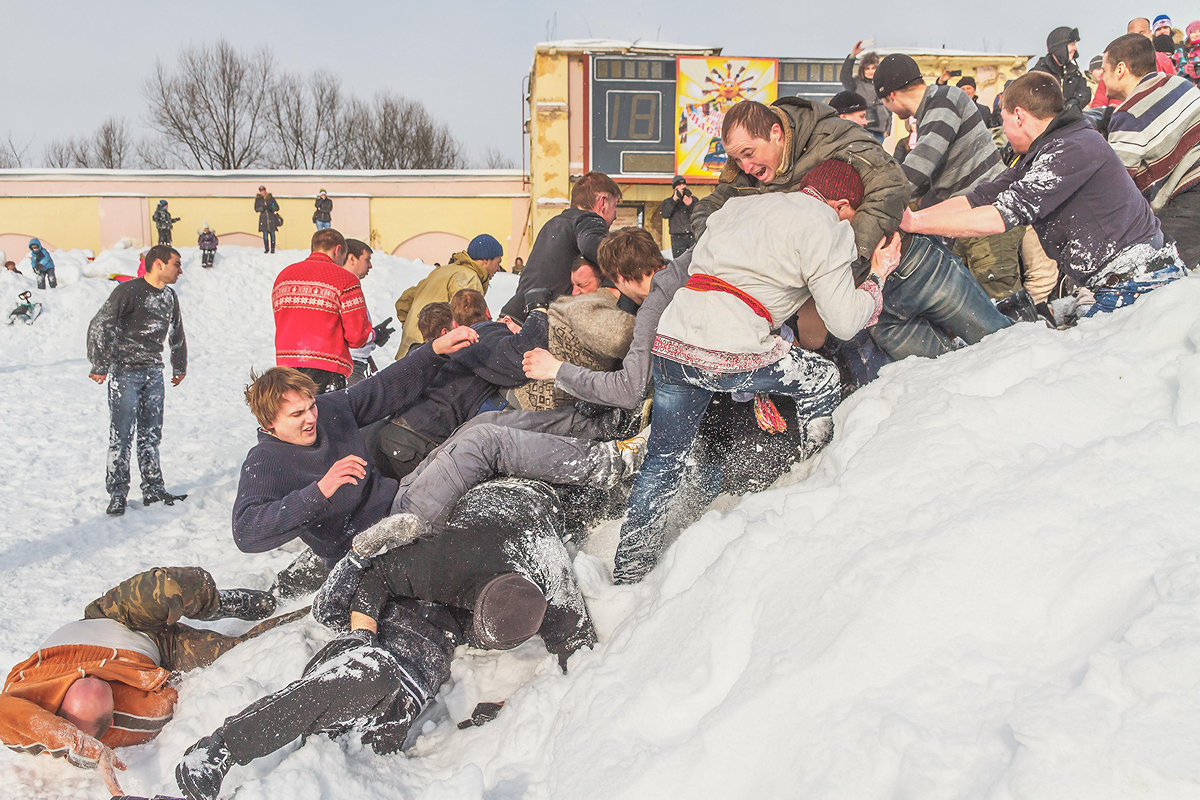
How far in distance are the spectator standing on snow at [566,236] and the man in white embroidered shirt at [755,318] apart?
1706 millimetres

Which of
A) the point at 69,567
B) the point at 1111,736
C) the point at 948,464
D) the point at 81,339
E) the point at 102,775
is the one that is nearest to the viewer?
the point at 1111,736

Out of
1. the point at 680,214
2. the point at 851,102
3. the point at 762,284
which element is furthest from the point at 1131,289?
the point at 680,214

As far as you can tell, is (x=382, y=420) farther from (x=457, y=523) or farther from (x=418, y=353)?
(x=457, y=523)

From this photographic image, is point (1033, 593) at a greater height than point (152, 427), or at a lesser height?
greater

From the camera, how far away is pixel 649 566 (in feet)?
10.2

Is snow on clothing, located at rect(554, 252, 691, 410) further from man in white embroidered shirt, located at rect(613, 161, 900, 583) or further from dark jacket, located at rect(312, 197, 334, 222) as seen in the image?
dark jacket, located at rect(312, 197, 334, 222)

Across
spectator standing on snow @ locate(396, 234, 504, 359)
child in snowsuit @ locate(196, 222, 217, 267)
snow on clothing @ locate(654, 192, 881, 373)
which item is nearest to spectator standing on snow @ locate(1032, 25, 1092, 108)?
spectator standing on snow @ locate(396, 234, 504, 359)

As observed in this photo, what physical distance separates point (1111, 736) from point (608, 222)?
3.87m

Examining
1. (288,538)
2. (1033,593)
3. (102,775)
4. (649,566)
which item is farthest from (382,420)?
(1033,593)

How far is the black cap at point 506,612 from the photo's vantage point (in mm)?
2477

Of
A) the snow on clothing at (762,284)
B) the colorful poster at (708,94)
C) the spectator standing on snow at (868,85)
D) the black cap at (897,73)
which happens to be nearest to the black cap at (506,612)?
the snow on clothing at (762,284)

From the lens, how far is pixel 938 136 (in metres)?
3.89

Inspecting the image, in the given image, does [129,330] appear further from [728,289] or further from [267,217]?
[267,217]

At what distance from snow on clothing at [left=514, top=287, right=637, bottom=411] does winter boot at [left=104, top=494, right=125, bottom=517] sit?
3.46 meters
